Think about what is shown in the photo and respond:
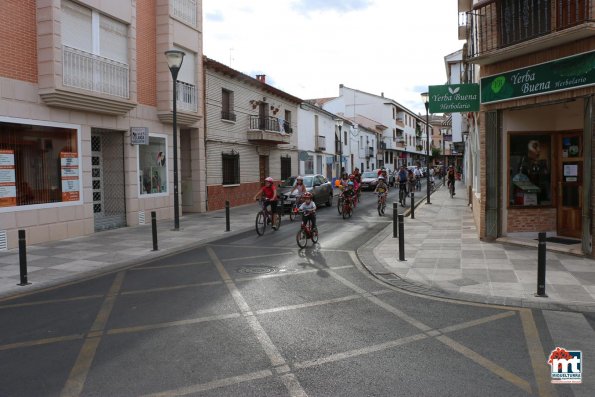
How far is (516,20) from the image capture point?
1011 cm

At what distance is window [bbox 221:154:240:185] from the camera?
21.1 meters

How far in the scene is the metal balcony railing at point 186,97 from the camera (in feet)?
54.6

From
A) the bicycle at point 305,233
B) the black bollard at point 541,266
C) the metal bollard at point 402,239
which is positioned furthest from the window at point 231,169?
the black bollard at point 541,266

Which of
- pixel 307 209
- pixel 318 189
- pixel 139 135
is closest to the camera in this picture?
pixel 307 209

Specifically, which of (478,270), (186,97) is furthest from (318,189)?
(478,270)

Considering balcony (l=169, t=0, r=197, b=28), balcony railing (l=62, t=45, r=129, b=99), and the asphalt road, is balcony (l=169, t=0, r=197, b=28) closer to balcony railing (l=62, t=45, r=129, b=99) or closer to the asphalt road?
balcony railing (l=62, t=45, r=129, b=99)

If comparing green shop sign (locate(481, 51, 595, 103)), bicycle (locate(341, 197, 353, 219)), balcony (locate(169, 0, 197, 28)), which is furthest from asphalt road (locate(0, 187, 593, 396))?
balcony (locate(169, 0, 197, 28))

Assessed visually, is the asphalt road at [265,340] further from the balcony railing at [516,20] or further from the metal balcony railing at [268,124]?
the metal balcony railing at [268,124]

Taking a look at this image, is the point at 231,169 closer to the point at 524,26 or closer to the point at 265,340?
the point at 524,26

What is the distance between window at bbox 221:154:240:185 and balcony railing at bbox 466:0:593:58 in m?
12.7

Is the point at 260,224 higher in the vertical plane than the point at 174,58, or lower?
lower

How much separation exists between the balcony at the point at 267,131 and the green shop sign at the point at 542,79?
13.9 m

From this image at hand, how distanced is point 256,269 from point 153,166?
361 inches

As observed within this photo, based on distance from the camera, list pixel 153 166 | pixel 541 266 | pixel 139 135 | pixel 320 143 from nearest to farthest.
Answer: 1. pixel 541 266
2. pixel 139 135
3. pixel 153 166
4. pixel 320 143
